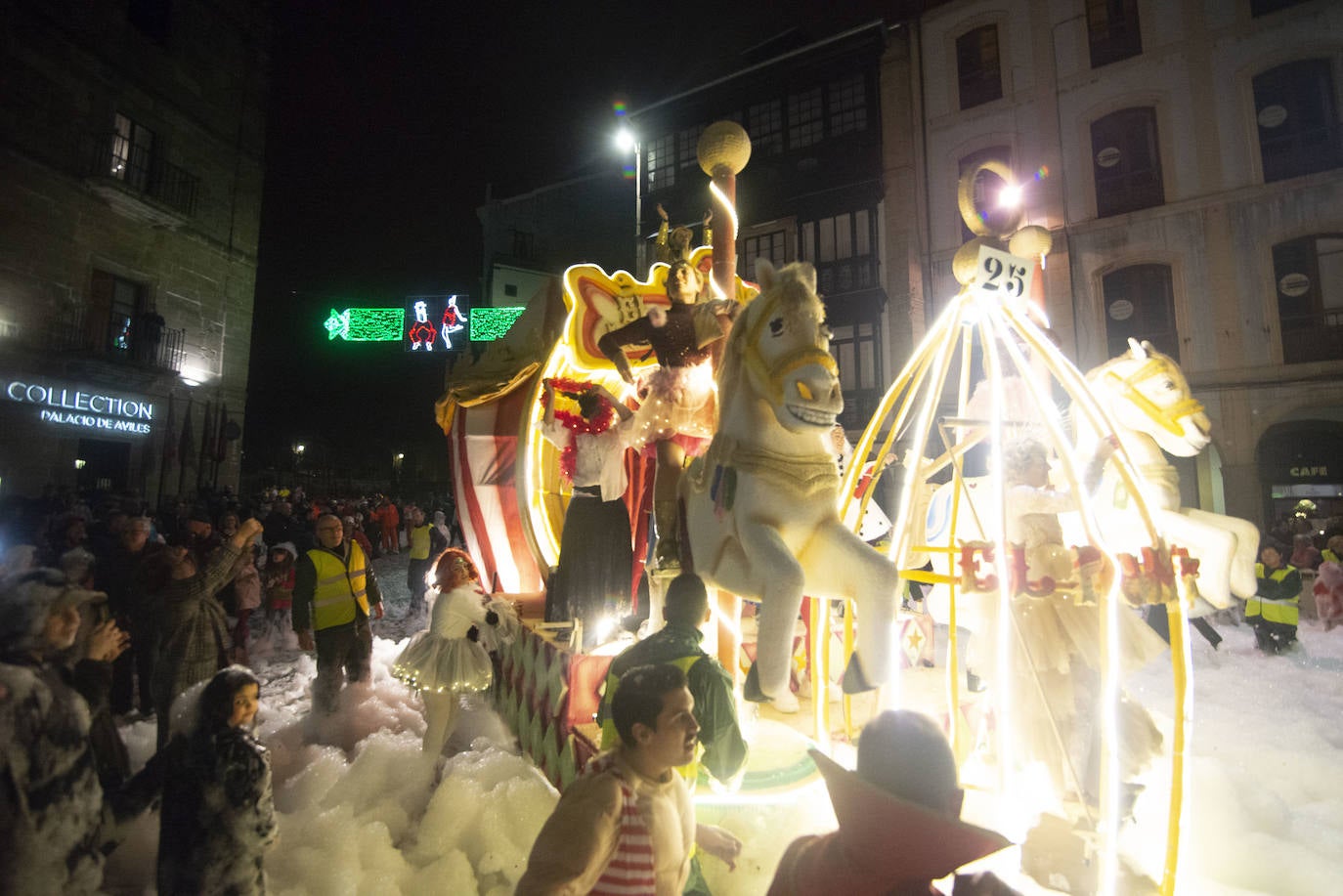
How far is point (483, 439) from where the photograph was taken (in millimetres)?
5781

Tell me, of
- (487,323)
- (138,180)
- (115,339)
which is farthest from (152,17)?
(487,323)

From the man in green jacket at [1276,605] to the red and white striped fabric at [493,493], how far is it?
26.5ft

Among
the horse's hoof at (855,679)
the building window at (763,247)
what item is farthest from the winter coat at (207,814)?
the building window at (763,247)

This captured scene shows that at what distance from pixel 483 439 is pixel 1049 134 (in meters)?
14.4

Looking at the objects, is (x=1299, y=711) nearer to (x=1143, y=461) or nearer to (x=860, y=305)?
(x=1143, y=461)

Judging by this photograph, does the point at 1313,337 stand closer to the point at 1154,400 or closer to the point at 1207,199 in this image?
the point at 1207,199

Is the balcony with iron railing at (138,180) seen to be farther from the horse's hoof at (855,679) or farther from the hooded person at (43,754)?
the horse's hoof at (855,679)

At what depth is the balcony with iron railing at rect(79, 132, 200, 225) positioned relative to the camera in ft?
44.8

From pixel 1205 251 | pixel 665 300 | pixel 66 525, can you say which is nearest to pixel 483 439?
pixel 665 300

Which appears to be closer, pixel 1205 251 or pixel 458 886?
pixel 458 886

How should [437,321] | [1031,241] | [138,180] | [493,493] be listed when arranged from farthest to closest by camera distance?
[437,321]
[138,180]
[493,493]
[1031,241]

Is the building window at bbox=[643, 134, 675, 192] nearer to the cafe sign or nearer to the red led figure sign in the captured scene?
the red led figure sign

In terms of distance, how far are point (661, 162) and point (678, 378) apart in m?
17.8

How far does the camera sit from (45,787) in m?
2.13
